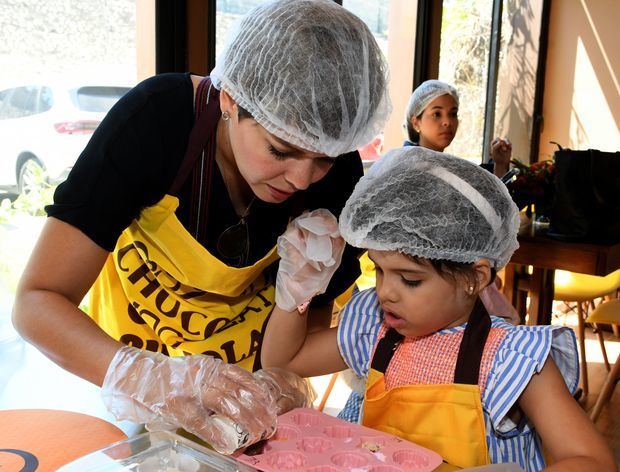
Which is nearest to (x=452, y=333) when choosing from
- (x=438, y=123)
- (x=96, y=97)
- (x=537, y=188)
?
(x=96, y=97)

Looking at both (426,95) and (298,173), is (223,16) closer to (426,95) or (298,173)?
(426,95)

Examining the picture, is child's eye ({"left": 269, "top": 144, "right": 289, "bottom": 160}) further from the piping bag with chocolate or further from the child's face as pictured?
the piping bag with chocolate

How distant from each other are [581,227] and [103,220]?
6.55 ft

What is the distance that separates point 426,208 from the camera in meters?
1.08

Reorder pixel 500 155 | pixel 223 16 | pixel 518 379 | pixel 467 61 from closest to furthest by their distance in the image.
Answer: pixel 518 379 → pixel 223 16 → pixel 500 155 → pixel 467 61

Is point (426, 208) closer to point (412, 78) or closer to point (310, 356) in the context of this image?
point (310, 356)

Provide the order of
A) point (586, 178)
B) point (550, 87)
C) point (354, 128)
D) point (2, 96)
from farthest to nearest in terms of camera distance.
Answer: point (550, 87) → point (586, 178) → point (2, 96) → point (354, 128)

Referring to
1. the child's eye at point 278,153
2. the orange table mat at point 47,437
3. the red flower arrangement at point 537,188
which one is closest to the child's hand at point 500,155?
the red flower arrangement at point 537,188

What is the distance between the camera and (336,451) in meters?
0.92

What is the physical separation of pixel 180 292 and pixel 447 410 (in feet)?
1.76

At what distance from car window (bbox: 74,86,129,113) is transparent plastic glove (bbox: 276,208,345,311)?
1.32 meters

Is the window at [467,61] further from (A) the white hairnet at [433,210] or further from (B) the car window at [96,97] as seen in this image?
(A) the white hairnet at [433,210]

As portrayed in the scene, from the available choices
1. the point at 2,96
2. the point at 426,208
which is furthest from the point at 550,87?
the point at 426,208

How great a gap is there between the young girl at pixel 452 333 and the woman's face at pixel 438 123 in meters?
2.24
